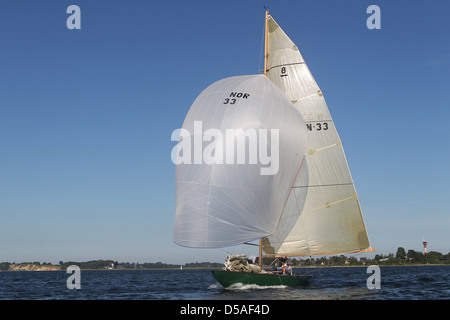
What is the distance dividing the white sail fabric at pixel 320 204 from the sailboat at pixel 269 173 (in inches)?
2.7

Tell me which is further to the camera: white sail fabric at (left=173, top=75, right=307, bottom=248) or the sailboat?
the sailboat

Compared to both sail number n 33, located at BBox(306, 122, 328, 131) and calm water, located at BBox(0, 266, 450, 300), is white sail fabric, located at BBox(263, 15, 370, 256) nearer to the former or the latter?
sail number n 33, located at BBox(306, 122, 328, 131)

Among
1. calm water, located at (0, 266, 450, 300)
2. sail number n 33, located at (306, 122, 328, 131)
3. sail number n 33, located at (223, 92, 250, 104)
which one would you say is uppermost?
sail number n 33, located at (223, 92, 250, 104)

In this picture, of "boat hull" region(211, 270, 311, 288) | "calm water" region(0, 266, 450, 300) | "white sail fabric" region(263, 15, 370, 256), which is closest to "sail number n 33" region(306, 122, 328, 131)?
"white sail fabric" region(263, 15, 370, 256)

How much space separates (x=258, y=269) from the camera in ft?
98.6

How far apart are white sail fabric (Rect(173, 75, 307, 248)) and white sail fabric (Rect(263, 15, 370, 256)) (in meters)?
3.57

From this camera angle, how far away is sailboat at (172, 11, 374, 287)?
2669 cm

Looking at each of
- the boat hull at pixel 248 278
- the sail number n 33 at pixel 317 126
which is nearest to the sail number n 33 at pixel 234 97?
the sail number n 33 at pixel 317 126

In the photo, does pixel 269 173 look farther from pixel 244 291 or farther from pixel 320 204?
pixel 244 291

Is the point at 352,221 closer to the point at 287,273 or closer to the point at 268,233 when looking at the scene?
the point at 287,273

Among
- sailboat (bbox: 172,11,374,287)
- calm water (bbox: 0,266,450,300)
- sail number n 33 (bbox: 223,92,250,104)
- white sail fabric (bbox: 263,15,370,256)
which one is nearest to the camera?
sailboat (bbox: 172,11,374,287)

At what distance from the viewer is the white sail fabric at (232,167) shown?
26.5 metres

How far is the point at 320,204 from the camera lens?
33.0 metres

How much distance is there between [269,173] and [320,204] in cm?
668
